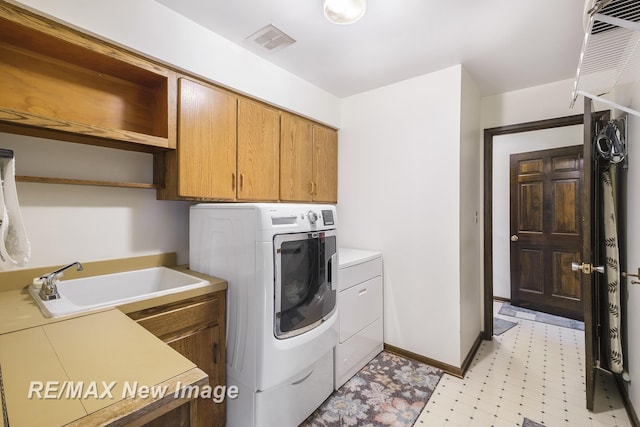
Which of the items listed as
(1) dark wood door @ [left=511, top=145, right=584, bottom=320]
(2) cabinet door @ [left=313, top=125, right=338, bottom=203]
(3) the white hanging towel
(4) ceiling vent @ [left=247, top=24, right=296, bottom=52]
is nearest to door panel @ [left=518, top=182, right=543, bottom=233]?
(1) dark wood door @ [left=511, top=145, right=584, bottom=320]

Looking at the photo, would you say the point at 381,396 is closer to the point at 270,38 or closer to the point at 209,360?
the point at 209,360

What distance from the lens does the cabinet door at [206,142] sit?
1665 millimetres

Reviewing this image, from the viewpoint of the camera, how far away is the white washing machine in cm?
143

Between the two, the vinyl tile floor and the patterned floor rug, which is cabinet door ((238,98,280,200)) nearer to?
the patterned floor rug

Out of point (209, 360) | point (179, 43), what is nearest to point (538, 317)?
point (209, 360)

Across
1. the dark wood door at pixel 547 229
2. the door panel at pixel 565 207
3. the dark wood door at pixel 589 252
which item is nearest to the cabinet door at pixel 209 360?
the dark wood door at pixel 589 252

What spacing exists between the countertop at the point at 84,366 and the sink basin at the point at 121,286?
9.6 inches

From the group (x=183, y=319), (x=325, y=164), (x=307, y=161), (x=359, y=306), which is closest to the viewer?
(x=183, y=319)

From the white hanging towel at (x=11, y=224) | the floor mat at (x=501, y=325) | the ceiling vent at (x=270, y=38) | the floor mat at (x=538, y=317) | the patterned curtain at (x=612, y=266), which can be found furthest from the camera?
the floor mat at (x=538, y=317)

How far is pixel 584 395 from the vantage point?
6.18 feet

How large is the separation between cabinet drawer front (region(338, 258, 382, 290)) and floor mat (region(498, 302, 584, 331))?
2113mm

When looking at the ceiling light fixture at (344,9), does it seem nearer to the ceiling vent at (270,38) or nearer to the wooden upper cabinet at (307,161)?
the ceiling vent at (270,38)

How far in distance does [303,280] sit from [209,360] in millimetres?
638

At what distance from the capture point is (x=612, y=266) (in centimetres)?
188
